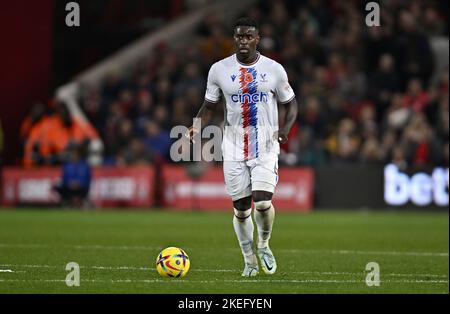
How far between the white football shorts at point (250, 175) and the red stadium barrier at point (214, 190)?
13.0 m

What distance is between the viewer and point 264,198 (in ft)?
37.6

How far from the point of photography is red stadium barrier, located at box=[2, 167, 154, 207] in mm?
26094

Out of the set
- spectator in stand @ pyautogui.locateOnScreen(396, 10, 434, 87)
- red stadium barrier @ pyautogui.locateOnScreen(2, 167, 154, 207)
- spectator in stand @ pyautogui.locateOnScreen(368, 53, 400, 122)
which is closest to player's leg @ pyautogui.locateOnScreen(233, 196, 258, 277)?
red stadium barrier @ pyautogui.locateOnScreen(2, 167, 154, 207)

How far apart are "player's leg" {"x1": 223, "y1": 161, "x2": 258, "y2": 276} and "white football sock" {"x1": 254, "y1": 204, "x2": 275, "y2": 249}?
15 centimetres

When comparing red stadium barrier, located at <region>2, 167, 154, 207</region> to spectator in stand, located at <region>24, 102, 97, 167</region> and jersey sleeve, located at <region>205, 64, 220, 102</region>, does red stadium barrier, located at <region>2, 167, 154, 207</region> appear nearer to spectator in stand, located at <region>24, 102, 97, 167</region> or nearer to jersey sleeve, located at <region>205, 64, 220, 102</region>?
spectator in stand, located at <region>24, 102, 97, 167</region>

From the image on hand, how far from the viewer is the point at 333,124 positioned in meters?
26.1

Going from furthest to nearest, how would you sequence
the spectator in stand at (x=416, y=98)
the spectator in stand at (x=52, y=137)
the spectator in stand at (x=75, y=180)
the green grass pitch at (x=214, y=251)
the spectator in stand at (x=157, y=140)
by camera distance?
the spectator in stand at (x=52, y=137)
the spectator in stand at (x=157, y=140)
the spectator in stand at (x=75, y=180)
the spectator in stand at (x=416, y=98)
the green grass pitch at (x=214, y=251)

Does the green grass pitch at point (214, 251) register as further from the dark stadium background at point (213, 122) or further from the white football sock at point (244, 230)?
the white football sock at point (244, 230)

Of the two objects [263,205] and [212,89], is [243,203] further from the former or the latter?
[212,89]

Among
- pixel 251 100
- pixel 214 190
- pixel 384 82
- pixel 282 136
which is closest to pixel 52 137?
pixel 214 190

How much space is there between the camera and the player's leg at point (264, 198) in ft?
37.7

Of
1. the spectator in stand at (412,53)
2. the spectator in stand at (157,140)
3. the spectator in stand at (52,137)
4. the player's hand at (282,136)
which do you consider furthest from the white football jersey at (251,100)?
the spectator in stand at (52,137)

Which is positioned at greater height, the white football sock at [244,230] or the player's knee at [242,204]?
the player's knee at [242,204]

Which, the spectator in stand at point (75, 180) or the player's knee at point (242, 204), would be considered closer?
the player's knee at point (242, 204)
